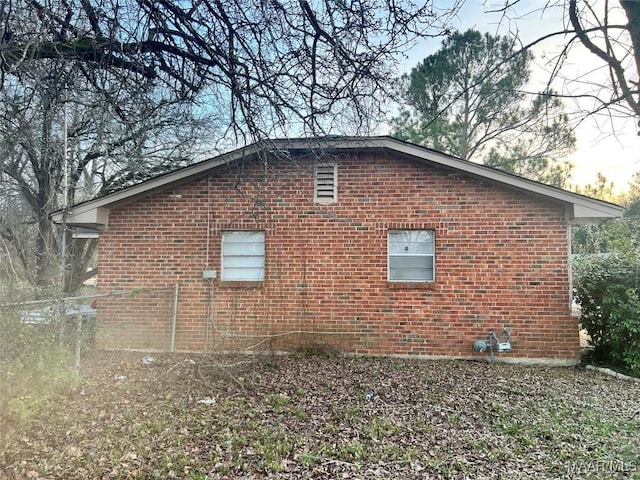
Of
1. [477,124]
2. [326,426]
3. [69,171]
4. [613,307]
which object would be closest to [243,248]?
[326,426]

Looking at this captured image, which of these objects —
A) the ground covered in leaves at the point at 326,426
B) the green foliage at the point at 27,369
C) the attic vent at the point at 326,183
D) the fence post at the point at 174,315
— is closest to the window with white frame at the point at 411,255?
the attic vent at the point at 326,183

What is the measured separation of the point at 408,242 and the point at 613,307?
3644 millimetres

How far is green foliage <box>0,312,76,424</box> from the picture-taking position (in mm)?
4461

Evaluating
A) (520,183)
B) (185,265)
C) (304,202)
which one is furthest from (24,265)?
(520,183)

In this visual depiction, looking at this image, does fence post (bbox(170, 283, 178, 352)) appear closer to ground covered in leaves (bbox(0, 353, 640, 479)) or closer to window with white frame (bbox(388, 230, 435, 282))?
Result: ground covered in leaves (bbox(0, 353, 640, 479))

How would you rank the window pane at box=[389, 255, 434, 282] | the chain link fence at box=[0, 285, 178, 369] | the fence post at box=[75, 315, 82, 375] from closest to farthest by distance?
the fence post at box=[75, 315, 82, 375] < the chain link fence at box=[0, 285, 178, 369] < the window pane at box=[389, 255, 434, 282]

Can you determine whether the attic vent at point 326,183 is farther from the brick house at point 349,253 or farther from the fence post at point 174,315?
the fence post at point 174,315

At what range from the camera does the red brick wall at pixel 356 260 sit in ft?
26.1

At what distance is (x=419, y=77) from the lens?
17.5 meters

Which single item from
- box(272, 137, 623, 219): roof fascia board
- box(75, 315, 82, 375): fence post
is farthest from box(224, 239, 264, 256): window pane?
box(75, 315, 82, 375): fence post

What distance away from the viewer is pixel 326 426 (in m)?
4.69

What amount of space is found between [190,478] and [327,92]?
3961 mm

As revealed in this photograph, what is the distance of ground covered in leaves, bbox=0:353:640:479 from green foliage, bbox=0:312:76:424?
0.15m

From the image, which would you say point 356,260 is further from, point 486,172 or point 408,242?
point 486,172
